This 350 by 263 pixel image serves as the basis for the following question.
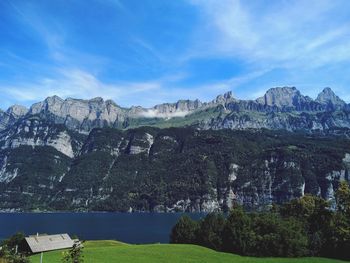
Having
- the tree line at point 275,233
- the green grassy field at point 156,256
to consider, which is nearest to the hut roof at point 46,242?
the green grassy field at point 156,256

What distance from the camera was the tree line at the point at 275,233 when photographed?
97.7 metres

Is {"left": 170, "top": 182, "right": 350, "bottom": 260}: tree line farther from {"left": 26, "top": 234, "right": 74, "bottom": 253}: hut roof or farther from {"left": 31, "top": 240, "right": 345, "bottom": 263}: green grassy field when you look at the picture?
{"left": 26, "top": 234, "right": 74, "bottom": 253}: hut roof

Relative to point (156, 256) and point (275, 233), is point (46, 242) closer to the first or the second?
point (156, 256)

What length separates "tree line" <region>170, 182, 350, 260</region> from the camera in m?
97.7

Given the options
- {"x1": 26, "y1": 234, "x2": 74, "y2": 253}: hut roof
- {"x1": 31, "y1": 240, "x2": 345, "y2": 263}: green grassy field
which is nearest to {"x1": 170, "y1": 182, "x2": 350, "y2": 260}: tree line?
{"x1": 31, "y1": 240, "x2": 345, "y2": 263}: green grassy field

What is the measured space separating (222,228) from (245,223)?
5.71 metres

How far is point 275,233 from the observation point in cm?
10044

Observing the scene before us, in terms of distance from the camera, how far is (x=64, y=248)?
84062mm

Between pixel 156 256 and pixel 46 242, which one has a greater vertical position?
pixel 46 242

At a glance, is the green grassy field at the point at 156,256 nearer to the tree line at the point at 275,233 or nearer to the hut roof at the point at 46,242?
the hut roof at the point at 46,242

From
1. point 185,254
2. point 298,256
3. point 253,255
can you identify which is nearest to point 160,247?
point 185,254

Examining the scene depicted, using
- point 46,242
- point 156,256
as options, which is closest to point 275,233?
point 156,256

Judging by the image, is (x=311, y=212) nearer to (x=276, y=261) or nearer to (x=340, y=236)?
(x=340, y=236)

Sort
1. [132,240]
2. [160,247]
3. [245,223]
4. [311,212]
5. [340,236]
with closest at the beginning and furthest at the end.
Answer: [160,247], [340,236], [245,223], [311,212], [132,240]
